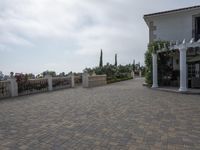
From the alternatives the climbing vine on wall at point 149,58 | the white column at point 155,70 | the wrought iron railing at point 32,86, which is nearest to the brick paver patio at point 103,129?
the wrought iron railing at point 32,86

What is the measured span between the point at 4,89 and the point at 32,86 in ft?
7.46

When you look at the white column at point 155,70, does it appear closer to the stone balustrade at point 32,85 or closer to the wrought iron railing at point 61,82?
the stone balustrade at point 32,85

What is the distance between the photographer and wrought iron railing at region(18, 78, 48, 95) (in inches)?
503

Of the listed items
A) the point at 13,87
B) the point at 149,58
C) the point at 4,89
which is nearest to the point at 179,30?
the point at 149,58

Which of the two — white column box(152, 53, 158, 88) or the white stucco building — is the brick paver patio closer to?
white column box(152, 53, 158, 88)

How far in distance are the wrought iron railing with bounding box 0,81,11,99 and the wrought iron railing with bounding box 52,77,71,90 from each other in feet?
14.5

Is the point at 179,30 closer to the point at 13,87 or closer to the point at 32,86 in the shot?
the point at 32,86

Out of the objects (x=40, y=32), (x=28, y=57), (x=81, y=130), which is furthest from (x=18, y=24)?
(x=81, y=130)

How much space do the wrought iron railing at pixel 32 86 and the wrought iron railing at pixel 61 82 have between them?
108cm

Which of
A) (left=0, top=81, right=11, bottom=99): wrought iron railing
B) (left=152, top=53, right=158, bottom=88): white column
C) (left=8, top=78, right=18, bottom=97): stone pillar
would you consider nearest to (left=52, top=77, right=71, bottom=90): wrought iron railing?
(left=8, top=78, right=18, bottom=97): stone pillar

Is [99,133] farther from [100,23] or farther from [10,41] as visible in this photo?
[10,41]

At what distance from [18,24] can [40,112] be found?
864 centimetres

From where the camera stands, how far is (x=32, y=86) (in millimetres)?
13680

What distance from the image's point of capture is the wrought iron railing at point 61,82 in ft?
52.9
